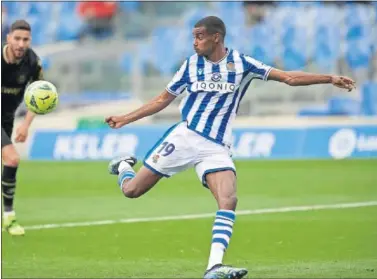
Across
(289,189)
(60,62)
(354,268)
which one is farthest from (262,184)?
(60,62)

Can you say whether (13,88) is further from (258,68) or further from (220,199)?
(220,199)

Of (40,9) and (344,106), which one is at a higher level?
(40,9)

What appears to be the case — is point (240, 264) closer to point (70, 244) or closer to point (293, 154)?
point (70, 244)

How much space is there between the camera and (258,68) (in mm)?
10508

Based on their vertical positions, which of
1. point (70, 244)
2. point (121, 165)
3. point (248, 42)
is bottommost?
point (70, 244)

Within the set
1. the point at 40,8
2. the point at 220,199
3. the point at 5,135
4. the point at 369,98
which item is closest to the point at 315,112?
the point at 369,98

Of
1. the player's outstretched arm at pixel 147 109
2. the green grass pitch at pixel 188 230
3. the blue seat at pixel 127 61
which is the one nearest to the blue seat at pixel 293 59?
the blue seat at pixel 127 61

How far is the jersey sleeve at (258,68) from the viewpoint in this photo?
34.4 ft

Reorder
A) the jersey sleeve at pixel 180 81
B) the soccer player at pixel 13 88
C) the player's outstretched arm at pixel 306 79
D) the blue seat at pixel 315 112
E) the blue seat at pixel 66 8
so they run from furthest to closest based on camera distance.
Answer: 1. the blue seat at pixel 66 8
2. the blue seat at pixel 315 112
3. the soccer player at pixel 13 88
4. the jersey sleeve at pixel 180 81
5. the player's outstretched arm at pixel 306 79

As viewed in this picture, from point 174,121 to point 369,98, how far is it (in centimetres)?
502

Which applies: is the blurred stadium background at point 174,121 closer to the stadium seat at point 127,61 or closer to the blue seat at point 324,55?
the blue seat at point 324,55

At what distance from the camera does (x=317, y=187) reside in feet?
61.6

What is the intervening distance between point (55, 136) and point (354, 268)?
16.0 metres

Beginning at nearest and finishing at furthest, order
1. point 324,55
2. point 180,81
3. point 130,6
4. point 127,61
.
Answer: point 180,81
point 324,55
point 127,61
point 130,6
